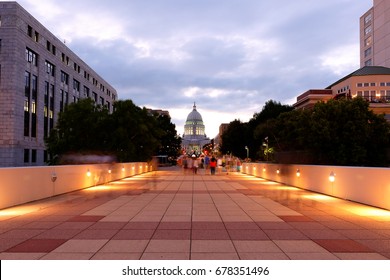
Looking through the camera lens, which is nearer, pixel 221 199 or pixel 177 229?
pixel 177 229

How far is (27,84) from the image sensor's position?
49750 millimetres

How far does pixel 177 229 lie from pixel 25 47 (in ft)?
151

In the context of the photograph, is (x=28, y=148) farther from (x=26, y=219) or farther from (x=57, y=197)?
(x=26, y=219)

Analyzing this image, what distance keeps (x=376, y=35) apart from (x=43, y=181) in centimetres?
9637

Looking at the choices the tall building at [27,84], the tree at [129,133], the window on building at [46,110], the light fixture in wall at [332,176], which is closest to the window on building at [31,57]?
the tall building at [27,84]

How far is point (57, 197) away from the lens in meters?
16.0

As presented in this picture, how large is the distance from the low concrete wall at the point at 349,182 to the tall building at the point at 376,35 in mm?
80742

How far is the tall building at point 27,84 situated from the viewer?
45719mm

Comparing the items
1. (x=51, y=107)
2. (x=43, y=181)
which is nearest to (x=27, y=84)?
(x=51, y=107)

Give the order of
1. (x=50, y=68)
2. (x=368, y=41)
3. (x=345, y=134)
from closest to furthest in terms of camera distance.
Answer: (x=345, y=134), (x=50, y=68), (x=368, y=41)

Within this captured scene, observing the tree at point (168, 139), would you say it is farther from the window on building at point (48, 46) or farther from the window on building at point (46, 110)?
the window on building at point (48, 46)

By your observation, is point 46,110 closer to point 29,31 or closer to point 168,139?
point 29,31

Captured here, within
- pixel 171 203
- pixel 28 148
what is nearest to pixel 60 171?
pixel 171 203

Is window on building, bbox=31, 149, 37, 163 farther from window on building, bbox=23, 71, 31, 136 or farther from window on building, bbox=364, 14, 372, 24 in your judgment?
window on building, bbox=364, 14, 372, 24
